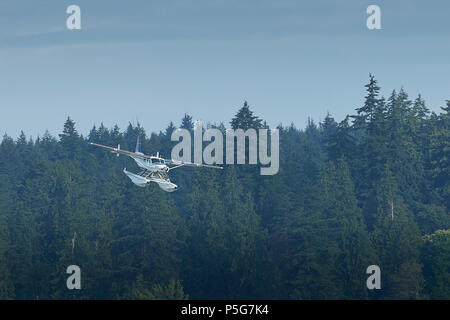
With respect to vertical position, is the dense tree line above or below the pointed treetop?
below

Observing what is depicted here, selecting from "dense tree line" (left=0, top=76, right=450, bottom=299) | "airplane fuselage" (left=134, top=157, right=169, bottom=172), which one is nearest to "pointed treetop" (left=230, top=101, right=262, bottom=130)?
"dense tree line" (left=0, top=76, right=450, bottom=299)

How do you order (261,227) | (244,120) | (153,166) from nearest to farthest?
(153,166), (261,227), (244,120)

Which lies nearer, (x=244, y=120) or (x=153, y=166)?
(x=153, y=166)

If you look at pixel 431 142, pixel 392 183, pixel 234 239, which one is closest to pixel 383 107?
pixel 431 142

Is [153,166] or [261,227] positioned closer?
[153,166]

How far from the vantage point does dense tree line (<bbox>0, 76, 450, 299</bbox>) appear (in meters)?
80.9

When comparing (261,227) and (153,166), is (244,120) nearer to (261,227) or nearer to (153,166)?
(261,227)

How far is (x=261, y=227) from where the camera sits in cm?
9369

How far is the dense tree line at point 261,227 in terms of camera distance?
265 feet

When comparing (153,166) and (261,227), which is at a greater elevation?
(153,166)

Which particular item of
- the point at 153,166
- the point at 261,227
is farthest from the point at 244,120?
the point at 153,166

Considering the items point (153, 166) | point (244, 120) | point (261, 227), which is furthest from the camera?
point (244, 120)

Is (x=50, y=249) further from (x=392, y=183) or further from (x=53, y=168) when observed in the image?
(x=392, y=183)

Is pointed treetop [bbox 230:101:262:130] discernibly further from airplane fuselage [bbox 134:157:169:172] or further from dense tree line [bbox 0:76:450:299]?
airplane fuselage [bbox 134:157:169:172]
